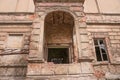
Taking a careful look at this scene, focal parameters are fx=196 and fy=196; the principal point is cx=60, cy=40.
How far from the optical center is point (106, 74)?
9.19 meters

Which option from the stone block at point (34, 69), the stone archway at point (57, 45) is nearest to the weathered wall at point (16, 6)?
the stone archway at point (57, 45)

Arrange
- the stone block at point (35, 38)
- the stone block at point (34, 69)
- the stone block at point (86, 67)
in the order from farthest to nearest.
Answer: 1. the stone block at point (35, 38)
2. the stone block at point (86, 67)
3. the stone block at point (34, 69)

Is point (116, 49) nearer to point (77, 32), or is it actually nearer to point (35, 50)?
point (77, 32)

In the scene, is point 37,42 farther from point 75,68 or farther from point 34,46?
point 75,68

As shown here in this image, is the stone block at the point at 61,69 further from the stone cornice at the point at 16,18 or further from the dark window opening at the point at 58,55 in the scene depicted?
the stone cornice at the point at 16,18

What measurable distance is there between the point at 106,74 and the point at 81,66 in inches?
83.5

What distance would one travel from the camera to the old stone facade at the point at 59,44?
7621 mm

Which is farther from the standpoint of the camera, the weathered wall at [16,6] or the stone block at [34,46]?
the weathered wall at [16,6]

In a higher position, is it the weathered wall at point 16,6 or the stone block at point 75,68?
the weathered wall at point 16,6

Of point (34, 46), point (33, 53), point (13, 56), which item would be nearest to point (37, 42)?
point (34, 46)

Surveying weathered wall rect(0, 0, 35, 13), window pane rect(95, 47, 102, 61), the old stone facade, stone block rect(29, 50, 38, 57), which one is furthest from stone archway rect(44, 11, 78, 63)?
weathered wall rect(0, 0, 35, 13)

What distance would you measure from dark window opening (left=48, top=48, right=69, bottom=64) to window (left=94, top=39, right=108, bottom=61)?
1663 millimetres

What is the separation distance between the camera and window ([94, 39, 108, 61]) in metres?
10.0

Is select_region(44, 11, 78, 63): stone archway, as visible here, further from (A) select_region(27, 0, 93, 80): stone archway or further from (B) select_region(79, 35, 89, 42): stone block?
(B) select_region(79, 35, 89, 42): stone block
